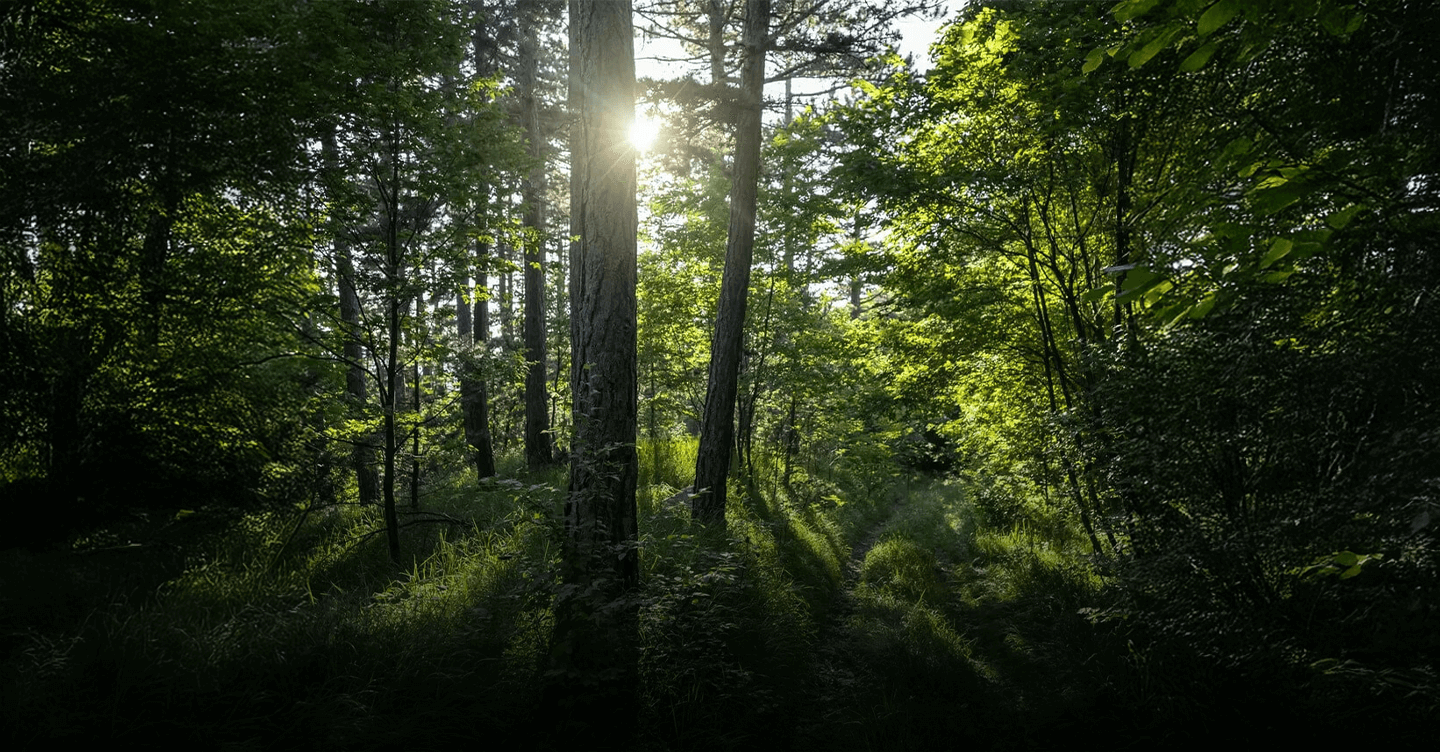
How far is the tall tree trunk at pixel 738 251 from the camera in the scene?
7707mm

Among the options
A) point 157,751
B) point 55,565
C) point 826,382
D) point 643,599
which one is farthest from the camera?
point 826,382

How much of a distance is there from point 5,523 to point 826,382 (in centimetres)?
973

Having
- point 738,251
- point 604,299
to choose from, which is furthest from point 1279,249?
point 738,251

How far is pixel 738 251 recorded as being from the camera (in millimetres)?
7852

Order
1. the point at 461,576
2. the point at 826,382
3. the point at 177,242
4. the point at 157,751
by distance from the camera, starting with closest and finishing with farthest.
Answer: the point at 157,751
the point at 461,576
the point at 177,242
the point at 826,382

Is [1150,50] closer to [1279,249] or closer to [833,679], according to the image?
[1279,249]

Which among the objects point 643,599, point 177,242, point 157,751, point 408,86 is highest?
point 408,86

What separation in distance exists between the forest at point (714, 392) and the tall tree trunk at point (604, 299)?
27 millimetres

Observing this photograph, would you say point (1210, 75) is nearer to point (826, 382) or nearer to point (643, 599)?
point (643, 599)

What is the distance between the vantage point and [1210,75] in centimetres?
416

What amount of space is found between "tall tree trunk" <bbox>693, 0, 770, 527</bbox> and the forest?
0.19ft

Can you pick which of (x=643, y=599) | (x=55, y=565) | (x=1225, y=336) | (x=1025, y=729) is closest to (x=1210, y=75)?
(x=1225, y=336)

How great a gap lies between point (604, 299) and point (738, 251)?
14.2 feet

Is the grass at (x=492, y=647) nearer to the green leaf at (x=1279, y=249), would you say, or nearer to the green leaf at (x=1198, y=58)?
the green leaf at (x=1279, y=249)
